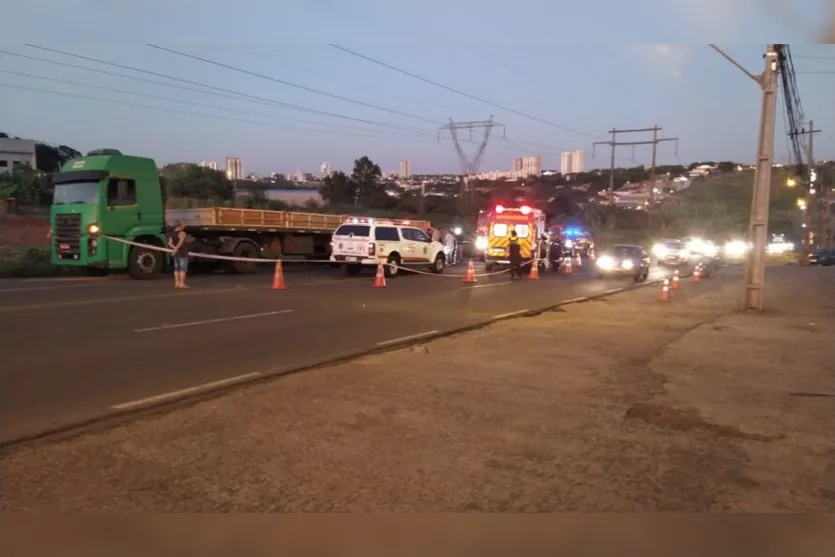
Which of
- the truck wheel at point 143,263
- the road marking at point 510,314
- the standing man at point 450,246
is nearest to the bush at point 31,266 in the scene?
the truck wheel at point 143,263

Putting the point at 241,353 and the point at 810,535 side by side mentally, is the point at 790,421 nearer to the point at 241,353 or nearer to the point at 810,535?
the point at 810,535

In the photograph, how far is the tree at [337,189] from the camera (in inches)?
2773

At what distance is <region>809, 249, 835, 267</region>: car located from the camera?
159ft

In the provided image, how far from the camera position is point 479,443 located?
5797 millimetres

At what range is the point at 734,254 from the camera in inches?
2274

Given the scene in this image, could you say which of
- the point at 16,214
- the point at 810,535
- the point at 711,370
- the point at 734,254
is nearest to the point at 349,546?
the point at 810,535

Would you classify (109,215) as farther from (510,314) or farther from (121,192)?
(510,314)

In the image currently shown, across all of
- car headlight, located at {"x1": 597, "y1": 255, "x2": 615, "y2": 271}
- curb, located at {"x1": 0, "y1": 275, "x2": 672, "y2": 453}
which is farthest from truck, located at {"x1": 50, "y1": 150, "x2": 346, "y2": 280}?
car headlight, located at {"x1": 597, "y1": 255, "x2": 615, "y2": 271}

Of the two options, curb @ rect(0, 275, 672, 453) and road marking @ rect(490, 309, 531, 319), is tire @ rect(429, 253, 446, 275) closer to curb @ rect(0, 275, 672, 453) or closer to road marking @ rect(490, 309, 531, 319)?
road marking @ rect(490, 309, 531, 319)

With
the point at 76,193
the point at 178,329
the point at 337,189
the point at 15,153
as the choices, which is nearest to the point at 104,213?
the point at 76,193

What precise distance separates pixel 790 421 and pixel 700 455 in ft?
5.35

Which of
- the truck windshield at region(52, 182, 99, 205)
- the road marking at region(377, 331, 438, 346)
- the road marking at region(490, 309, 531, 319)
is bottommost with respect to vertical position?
the road marking at region(377, 331, 438, 346)

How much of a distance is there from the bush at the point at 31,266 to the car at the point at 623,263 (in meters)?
17.9

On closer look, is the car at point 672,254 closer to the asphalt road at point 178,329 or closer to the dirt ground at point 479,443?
the asphalt road at point 178,329
